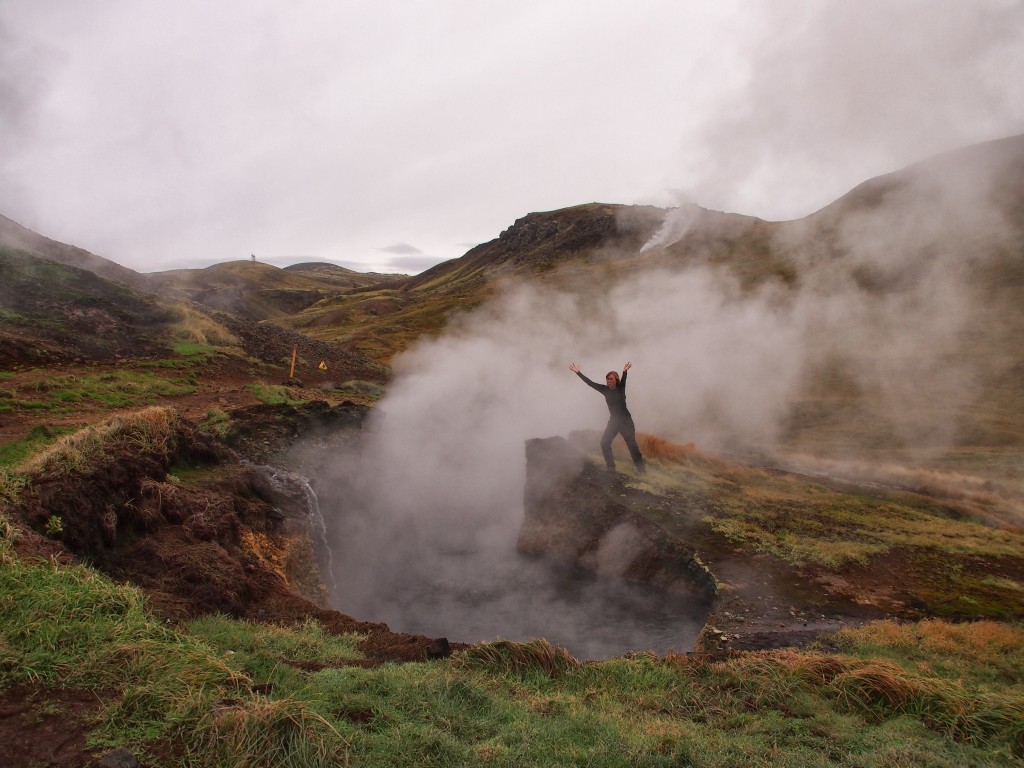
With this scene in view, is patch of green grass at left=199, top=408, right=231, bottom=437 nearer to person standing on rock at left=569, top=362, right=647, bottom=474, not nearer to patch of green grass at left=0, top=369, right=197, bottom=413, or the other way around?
patch of green grass at left=0, top=369, right=197, bottom=413

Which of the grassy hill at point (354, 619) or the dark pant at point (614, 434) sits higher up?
the dark pant at point (614, 434)

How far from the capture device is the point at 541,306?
1064 inches

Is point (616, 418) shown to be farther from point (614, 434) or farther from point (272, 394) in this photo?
point (272, 394)

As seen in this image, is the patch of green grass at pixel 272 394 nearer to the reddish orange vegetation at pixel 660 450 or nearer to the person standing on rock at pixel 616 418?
the person standing on rock at pixel 616 418

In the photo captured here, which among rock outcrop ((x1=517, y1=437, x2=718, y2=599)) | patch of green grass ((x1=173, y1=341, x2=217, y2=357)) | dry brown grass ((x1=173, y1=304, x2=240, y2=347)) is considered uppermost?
dry brown grass ((x1=173, y1=304, x2=240, y2=347))

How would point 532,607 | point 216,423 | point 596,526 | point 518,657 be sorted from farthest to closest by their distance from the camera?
point 216,423 → point 596,526 → point 532,607 → point 518,657

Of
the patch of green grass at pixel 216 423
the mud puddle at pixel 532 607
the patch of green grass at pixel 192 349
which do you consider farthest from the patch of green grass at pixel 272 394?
the mud puddle at pixel 532 607

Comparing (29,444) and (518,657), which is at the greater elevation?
(29,444)

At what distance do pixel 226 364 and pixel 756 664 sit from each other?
18601mm

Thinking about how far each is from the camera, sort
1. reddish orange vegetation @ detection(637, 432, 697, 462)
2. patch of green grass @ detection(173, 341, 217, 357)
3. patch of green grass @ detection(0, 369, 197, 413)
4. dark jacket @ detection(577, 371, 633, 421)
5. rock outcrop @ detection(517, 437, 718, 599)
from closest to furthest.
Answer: rock outcrop @ detection(517, 437, 718, 599), dark jacket @ detection(577, 371, 633, 421), patch of green grass @ detection(0, 369, 197, 413), reddish orange vegetation @ detection(637, 432, 697, 462), patch of green grass @ detection(173, 341, 217, 357)

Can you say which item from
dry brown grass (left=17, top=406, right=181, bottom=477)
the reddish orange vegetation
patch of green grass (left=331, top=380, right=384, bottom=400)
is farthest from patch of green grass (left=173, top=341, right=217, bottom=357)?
the reddish orange vegetation

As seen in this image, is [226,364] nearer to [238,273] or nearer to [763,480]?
[763,480]

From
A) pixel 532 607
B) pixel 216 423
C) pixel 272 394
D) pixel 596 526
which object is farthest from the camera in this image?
pixel 272 394

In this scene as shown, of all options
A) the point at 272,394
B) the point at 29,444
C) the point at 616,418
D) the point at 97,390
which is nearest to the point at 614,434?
the point at 616,418
